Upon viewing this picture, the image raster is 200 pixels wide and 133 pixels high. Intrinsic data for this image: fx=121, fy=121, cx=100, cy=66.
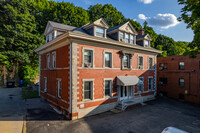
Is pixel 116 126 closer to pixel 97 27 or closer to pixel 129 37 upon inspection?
pixel 97 27

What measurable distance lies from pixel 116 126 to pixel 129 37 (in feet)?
41.0

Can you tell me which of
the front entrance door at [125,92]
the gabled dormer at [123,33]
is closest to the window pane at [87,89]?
the front entrance door at [125,92]

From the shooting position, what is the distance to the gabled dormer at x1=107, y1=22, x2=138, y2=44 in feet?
55.7

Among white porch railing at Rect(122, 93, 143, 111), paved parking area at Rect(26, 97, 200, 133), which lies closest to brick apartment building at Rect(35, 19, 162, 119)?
white porch railing at Rect(122, 93, 143, 111)

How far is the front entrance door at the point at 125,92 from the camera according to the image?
16842 mm

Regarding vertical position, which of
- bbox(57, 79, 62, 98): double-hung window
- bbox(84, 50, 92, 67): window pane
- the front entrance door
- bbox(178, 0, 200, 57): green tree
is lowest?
the front entrance door

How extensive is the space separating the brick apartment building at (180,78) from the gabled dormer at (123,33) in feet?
40.9

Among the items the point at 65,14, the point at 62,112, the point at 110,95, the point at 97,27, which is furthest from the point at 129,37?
the point at 65,14

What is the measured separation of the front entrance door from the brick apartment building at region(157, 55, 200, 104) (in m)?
12.1

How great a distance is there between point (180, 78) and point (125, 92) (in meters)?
13.7

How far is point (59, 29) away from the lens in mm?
15891

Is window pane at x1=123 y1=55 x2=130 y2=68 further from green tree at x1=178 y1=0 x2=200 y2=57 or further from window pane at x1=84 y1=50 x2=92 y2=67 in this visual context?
green tree at x1=178 y1=0 x2=200 y2=57

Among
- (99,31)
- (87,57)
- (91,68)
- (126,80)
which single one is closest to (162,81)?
(126,80)

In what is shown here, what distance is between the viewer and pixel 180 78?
2378cm
